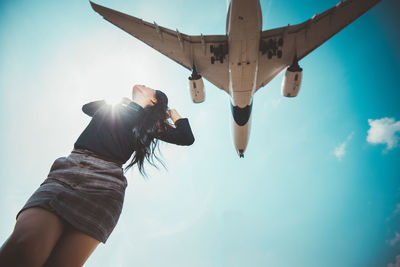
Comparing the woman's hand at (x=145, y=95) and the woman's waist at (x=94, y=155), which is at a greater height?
the woman's hand at (x=145, y=95)

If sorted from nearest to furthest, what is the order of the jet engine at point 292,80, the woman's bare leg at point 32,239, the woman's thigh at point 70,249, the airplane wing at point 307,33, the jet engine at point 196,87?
the woman's bare leg at point 32,239 → the woman's thigh at point 70,249 → the jet engine at point 292,80 → the jet engine at point 196,87 → the airplane wing at point 307,33

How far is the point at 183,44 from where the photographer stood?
10453 millimetres

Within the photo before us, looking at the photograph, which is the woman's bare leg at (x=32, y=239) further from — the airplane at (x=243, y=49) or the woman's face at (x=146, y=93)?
the airplane at (x=243, y=49)

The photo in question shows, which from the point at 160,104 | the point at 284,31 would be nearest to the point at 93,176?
the point at 160,104

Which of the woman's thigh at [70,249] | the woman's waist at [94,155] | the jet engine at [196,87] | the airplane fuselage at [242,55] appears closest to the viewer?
the woman's thigh at [70,249]

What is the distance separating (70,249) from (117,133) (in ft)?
3.32

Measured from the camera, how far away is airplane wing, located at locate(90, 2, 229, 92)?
995cm

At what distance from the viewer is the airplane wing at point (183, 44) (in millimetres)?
9953

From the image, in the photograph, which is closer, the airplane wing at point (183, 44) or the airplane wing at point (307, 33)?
the airplane wing at point (307, 33)

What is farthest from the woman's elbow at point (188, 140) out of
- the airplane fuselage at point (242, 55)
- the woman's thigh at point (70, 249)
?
the airplane fuselage at point (242, 55)

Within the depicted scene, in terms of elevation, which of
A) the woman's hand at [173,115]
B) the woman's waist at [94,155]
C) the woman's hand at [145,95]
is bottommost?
the woman's waist at [94,155]

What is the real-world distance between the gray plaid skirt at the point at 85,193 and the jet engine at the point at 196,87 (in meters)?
8.05

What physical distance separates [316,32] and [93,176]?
12829mm

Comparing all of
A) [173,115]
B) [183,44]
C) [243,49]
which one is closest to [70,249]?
[173,115]
